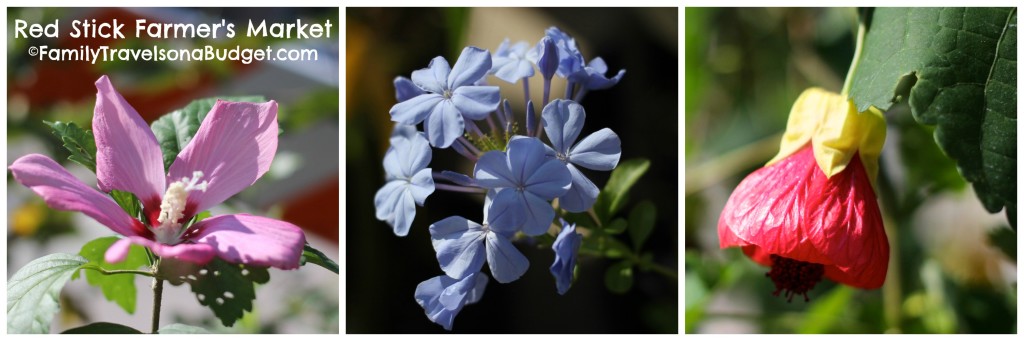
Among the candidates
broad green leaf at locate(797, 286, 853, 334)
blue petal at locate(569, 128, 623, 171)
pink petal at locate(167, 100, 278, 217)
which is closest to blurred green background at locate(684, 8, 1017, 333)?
broad green leaf at locate(797, 286, 853, 334)

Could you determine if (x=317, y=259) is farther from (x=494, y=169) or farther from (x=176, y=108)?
(x=176, y=108)

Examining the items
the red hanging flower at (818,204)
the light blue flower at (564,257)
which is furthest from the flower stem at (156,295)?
the red hanging flower at (818,204)

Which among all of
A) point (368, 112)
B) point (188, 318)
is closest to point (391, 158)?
point (188, 318)

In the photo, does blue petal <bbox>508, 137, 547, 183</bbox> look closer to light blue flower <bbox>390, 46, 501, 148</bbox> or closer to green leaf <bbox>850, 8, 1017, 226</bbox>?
light blue flower <bbox>390, 46, 501, 148</bbox>
